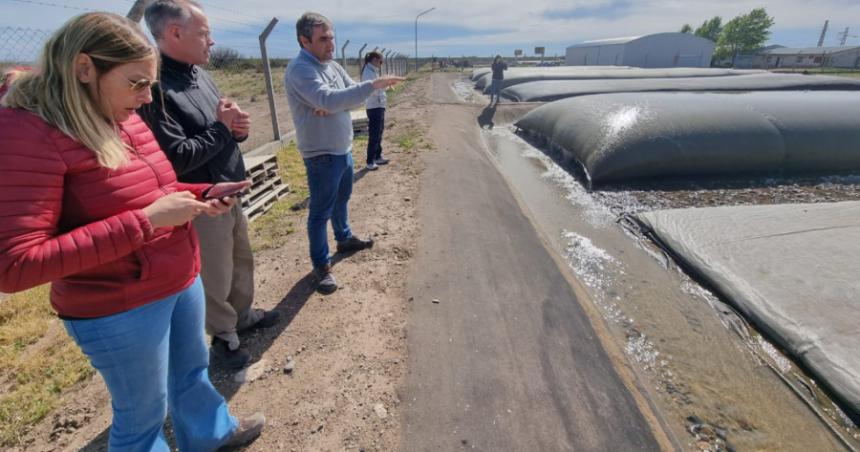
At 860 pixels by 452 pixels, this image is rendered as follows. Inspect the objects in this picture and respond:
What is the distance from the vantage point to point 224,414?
188cm

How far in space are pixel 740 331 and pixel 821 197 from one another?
4.03m

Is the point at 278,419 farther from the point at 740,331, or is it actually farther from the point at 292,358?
the point at 740,331

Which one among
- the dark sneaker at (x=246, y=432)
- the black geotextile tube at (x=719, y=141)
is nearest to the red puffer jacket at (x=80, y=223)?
the dark sneaker at (x=246, y=432)

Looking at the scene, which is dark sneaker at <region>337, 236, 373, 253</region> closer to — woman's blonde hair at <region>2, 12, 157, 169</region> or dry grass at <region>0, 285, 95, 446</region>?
dry grass at <region>0, 285, 95, 446</region>

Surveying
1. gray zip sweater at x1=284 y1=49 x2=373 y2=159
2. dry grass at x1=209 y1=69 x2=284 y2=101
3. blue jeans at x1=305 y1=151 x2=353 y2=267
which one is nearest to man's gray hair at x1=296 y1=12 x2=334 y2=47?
gray zip sweater at x1=284 y1=49 x2=373 y2=159

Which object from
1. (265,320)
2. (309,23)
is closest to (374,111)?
(309,23)

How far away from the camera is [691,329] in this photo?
10.2 feet

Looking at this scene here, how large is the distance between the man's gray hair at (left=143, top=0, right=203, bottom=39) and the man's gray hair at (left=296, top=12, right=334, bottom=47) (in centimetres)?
105

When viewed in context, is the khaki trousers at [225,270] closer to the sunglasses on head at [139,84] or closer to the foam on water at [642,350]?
the sunglasses on head at [139,84]

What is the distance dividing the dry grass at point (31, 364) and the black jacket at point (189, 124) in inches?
60.9

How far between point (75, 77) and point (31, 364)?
7.88 feet

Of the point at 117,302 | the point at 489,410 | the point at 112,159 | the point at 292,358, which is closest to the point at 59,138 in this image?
the point at 112,159

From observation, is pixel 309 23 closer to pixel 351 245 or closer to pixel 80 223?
pixel 351 245

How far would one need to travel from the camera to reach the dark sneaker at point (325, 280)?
3.29 meters
